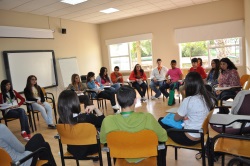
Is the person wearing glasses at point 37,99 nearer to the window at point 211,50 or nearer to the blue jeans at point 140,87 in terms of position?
the blue jeans at point 140,87

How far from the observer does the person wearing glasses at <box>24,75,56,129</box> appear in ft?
13.9

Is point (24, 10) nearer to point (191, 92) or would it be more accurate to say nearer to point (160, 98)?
point (160, 98)

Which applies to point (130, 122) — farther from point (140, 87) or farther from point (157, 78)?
point (157, 78)

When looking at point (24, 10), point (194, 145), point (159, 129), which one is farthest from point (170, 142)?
point (24, 10)

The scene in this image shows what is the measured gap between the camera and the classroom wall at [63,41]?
17.5 ft

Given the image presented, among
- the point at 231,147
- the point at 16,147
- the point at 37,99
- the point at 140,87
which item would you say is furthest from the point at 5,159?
the point at 140,87

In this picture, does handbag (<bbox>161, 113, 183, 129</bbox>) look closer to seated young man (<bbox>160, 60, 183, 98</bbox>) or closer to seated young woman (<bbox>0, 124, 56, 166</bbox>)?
seated young woman (<bbox>0, 124, 56, 166</bbox>)

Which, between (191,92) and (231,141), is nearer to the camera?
(231,141)

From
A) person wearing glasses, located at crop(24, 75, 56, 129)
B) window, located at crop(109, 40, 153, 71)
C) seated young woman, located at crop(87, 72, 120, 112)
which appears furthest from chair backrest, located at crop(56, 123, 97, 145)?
window, located at crop(109, 40, 153, 71)

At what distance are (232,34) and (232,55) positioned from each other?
70 cm

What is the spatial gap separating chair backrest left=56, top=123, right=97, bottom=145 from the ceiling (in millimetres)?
4157

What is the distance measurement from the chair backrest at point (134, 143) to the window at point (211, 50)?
6.21 m

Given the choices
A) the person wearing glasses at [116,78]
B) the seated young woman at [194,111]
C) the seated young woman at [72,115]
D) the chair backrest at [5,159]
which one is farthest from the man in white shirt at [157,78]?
the chair backrest at [5,159]

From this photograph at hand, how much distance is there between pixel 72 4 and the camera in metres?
5.38
